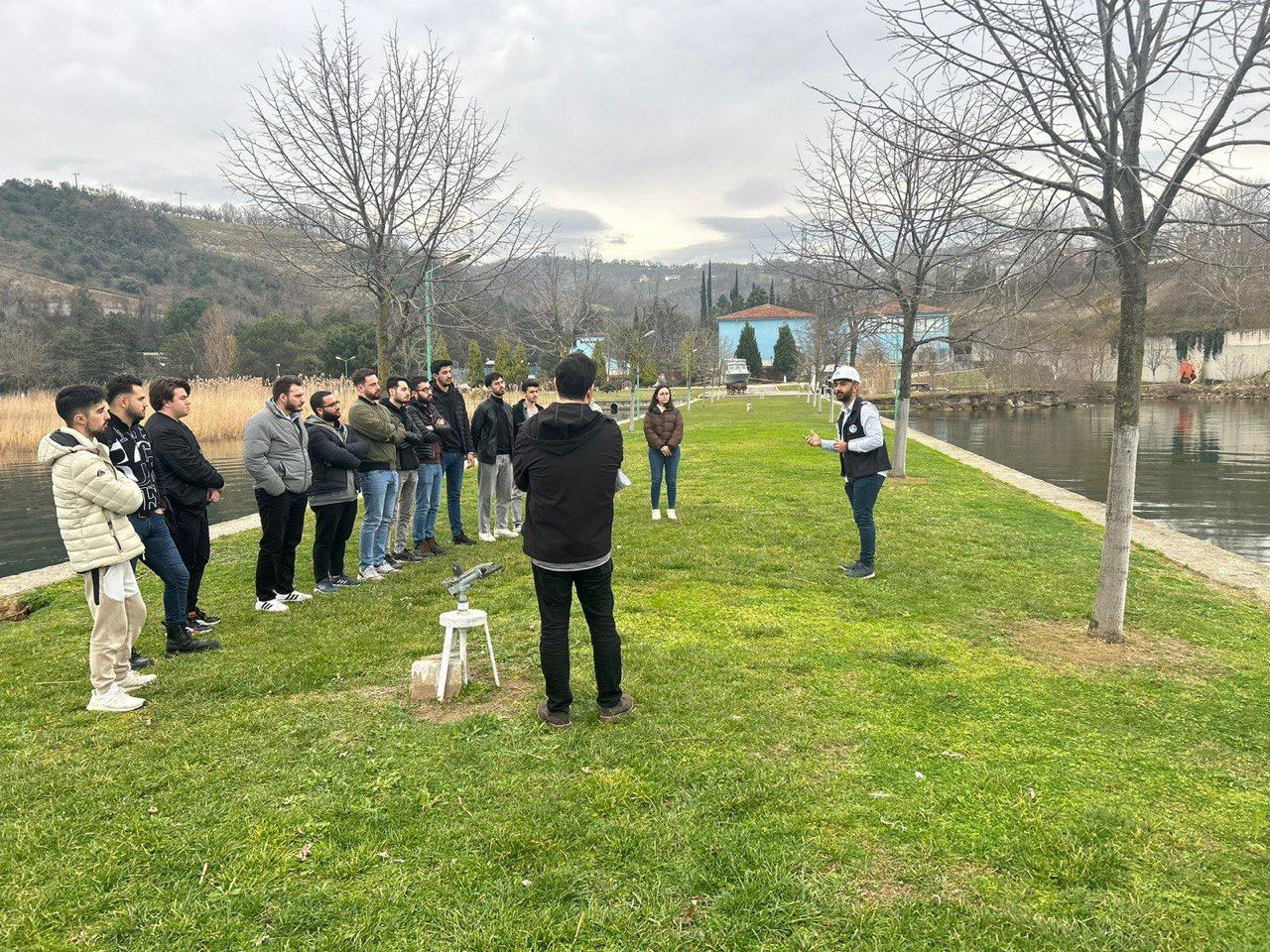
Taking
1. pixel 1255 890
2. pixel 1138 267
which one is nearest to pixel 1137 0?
pixel 1138 267

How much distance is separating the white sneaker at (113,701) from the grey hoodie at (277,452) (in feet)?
6.77

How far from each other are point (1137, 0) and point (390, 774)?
6.60 m

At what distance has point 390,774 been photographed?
3.63 metres

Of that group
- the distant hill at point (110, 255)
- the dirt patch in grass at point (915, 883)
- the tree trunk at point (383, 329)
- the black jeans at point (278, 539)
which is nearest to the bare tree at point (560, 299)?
the tree trunk at point (383, 329)

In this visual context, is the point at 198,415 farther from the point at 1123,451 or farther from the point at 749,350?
the point at 749,350

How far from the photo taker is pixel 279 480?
6223 mm

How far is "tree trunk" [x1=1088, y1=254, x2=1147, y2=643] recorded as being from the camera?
5.20 m

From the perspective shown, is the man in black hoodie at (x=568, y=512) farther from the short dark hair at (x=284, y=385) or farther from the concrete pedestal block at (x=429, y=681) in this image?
the short dark hair at (x=284, y=385)

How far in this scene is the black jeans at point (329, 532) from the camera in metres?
6.91

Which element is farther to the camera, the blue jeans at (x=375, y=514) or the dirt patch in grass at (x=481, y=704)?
the blue jeans at (x=375, y=514)

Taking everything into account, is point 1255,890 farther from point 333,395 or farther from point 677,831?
point 333,395

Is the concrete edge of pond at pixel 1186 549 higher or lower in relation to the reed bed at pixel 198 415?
lower

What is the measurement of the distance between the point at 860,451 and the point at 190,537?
19.1 feet

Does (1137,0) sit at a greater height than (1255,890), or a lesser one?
greater
